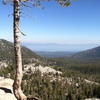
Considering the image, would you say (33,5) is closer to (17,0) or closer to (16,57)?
(17,0)

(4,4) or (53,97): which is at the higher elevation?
(4,4)

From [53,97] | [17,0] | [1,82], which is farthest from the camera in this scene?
[53,97]

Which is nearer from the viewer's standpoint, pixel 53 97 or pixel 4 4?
pixel 4 4

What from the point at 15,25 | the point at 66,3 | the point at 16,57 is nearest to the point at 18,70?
the point at 16,57

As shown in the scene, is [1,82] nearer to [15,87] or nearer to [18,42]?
[15,87]

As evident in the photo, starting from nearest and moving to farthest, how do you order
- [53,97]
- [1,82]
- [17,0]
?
1. [17,0]
2. [1,82]
3. [53,97]

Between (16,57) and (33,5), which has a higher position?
(33,5)

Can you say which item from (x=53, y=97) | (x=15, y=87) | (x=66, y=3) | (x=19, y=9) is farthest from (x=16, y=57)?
(x=53, y=97)

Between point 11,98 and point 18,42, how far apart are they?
5661mm

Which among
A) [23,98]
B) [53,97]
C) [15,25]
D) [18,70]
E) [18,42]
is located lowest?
[53,97]

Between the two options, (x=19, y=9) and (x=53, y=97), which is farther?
(x=53, y=97)

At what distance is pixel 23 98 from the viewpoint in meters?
23.4

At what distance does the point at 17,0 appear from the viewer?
22.6m

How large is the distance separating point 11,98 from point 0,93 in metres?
1.45
